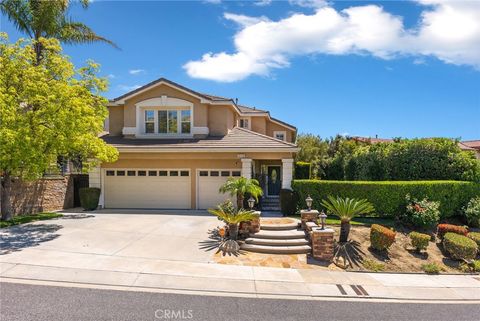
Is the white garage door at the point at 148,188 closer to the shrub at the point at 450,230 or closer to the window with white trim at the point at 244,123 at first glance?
the window with white trim at the point at 244,123

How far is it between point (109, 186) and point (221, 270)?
41.2ft

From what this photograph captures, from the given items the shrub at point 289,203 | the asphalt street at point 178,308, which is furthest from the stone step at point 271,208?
the asphalt street at point 178,308

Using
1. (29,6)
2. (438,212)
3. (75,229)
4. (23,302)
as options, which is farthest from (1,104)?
(438,212)

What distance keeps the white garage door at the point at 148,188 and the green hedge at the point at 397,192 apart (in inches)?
283

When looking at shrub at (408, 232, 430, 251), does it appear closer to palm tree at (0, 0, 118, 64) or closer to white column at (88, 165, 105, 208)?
white column at (88, 165, 105, 208)

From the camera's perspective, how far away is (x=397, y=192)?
15688 millimetres

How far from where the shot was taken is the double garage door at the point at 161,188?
19.6 meters

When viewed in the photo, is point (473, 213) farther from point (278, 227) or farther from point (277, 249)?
point (277, 249)

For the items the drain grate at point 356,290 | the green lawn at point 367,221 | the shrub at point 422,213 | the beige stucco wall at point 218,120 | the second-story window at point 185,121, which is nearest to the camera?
the drain grate at point 356,290

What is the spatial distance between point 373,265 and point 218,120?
13.0 m

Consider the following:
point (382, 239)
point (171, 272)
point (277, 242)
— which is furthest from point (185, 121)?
point (382, 239)

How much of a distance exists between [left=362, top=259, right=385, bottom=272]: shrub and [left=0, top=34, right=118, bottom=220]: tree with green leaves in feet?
38.0

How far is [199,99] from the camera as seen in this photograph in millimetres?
20859

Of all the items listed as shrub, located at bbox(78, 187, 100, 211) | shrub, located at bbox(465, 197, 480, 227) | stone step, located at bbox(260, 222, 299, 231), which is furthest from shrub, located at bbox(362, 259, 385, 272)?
shrub, located at bbox(78, 187, 100, 211)
